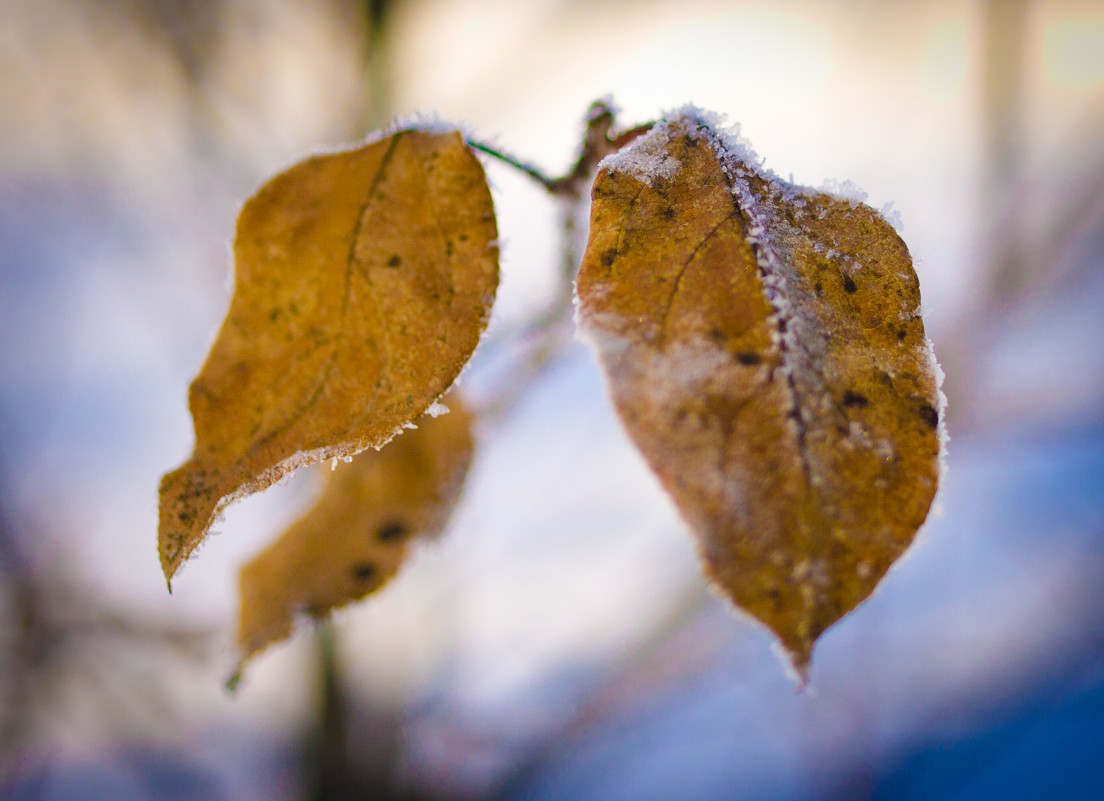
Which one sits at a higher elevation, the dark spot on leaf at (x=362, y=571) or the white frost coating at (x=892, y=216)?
the dark spot on leaf at (x=362, y=571)

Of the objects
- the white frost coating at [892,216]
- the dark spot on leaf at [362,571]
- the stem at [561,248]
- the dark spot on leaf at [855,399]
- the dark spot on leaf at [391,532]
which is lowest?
the dark spot on leaf at [855,399]

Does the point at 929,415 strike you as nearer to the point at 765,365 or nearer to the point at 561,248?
the point at 765,365

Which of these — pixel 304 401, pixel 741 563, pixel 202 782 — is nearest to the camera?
pixel 741 563

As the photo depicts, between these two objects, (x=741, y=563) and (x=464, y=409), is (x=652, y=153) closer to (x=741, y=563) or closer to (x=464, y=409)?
(x=741, y=563)

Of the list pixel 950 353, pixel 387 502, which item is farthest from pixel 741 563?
pixel 950 353

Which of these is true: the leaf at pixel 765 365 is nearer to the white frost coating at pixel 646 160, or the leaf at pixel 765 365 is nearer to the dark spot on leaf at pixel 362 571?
the white frost coating at pixel 646 160

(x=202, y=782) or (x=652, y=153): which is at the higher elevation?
(x=202, y=782)

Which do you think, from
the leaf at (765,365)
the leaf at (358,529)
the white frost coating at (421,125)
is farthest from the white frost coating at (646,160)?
the leaf at (358,529)
